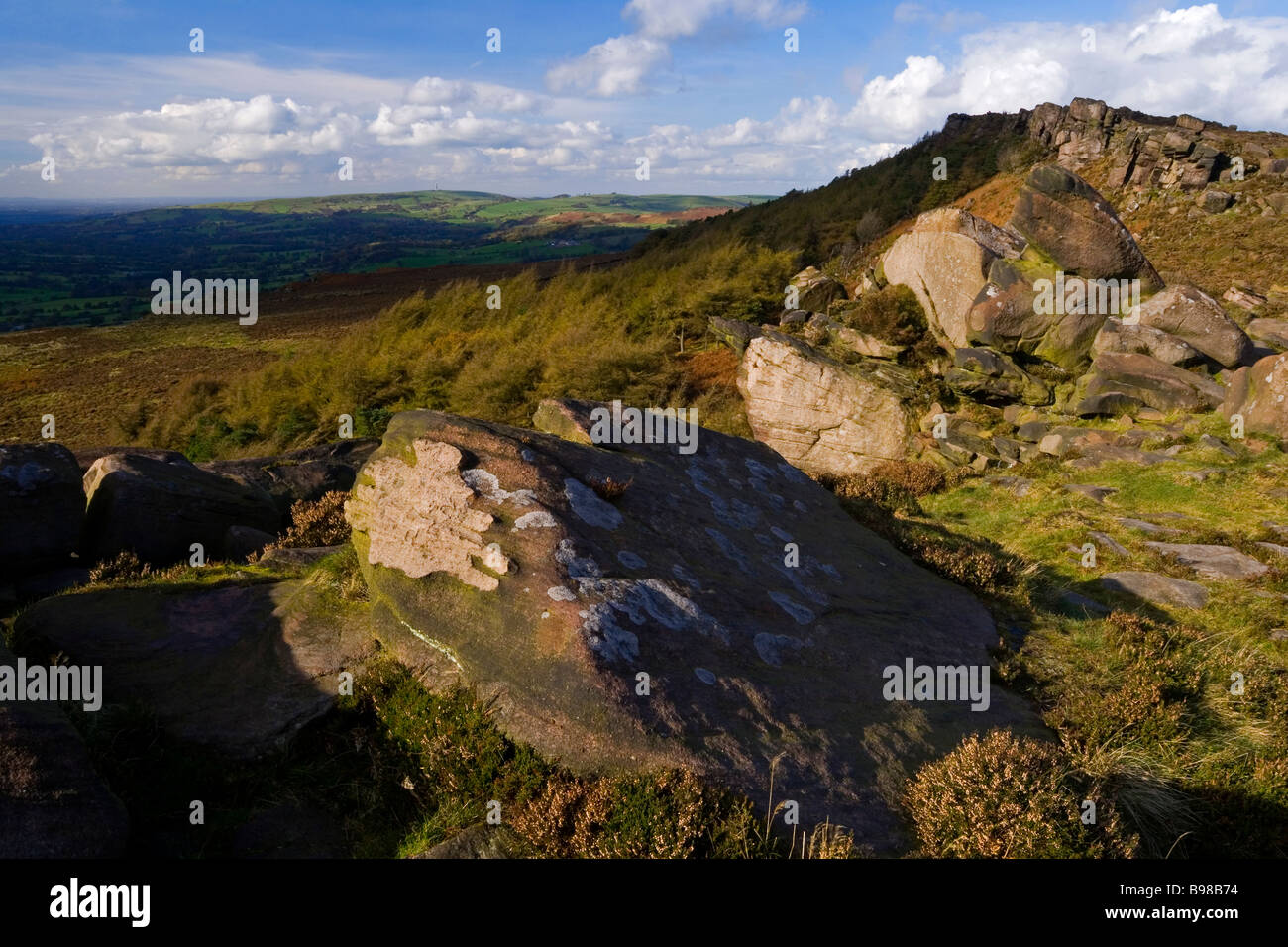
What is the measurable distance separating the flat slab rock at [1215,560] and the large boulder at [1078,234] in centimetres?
1190

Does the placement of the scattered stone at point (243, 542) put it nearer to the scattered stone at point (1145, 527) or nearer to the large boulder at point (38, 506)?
the large boulder at point (38, 506)

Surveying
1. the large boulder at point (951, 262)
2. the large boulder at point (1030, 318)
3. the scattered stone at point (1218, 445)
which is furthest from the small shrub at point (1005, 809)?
the large boulder at point (951, 262)

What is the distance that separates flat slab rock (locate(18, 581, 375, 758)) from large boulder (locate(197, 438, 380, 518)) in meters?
5.02

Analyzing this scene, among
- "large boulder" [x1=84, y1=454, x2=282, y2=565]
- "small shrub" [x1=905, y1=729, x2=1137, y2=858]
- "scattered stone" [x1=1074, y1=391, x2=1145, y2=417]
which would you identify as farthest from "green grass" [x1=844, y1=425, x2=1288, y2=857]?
"large boulder" [x1=84, y1=454, x2=282, y2=565]

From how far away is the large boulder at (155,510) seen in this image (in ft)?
30.2

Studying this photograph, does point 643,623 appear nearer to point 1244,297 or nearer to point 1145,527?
point 1145,527

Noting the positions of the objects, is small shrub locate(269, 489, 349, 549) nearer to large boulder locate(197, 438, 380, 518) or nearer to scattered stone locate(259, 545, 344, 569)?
scattered stone locate(259, 545, 344, 569)

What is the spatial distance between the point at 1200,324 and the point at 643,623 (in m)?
21.6

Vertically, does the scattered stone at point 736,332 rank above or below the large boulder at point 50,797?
above

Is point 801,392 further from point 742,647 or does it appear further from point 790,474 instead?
point 742,647

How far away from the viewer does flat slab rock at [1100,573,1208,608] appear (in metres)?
10.4

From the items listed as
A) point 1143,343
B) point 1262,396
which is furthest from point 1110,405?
point 1262,396

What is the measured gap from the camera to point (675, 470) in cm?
945

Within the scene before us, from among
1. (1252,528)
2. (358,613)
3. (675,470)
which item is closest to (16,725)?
(358,613)
